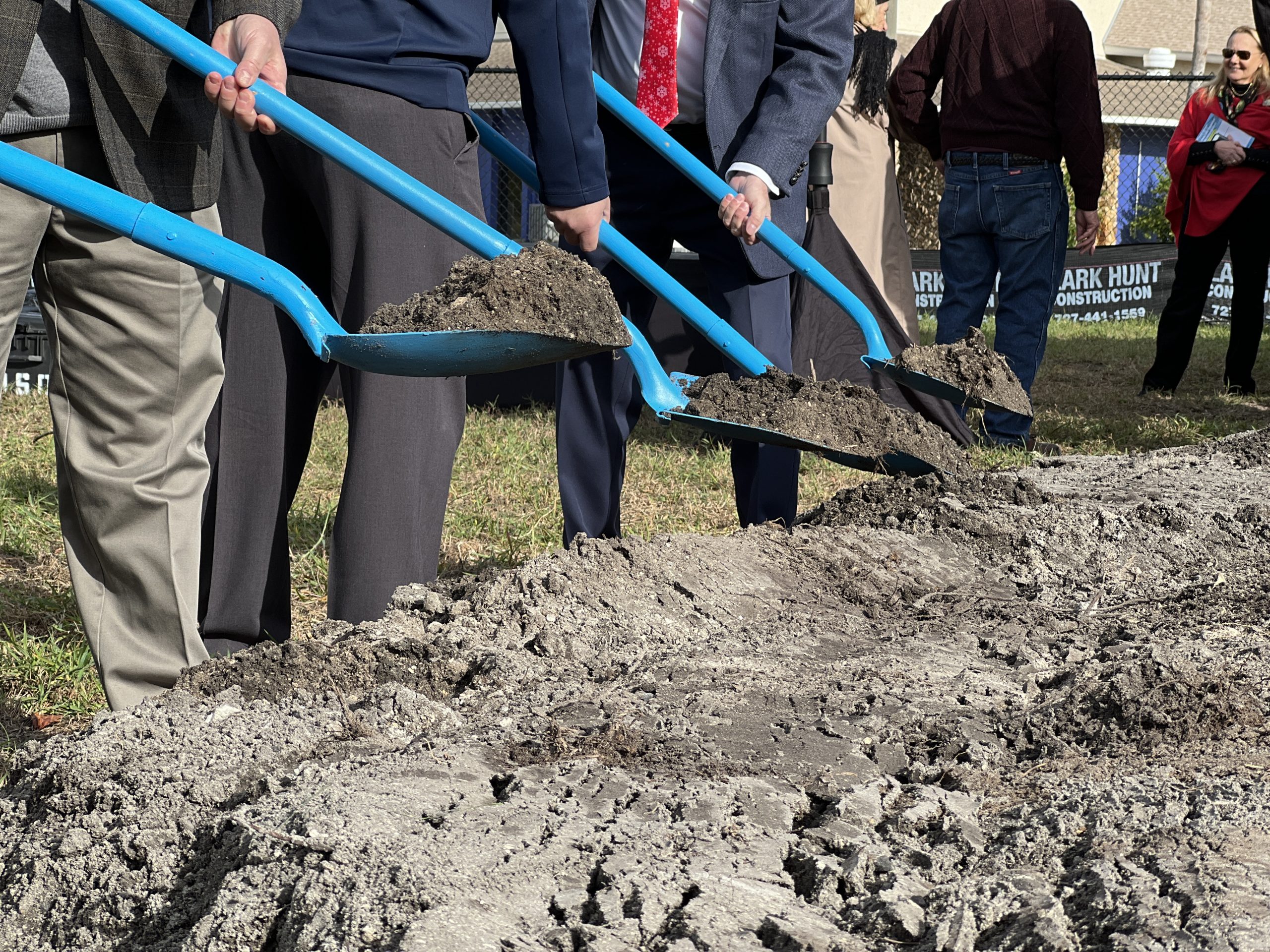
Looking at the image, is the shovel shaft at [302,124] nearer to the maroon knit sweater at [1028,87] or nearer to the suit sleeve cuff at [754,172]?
the suit sleeve cuff at [754,172]

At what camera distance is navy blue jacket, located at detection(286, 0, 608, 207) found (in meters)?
2.38

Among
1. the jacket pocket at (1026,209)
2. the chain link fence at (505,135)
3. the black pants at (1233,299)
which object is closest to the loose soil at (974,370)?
the jacket pocket at (1026,209)

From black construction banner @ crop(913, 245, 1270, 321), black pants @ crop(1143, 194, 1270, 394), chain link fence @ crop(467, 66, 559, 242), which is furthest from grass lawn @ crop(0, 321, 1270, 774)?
chain link fence @ crop(467, 66, 559, 242)

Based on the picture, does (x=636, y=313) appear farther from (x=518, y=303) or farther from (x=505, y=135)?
(x=505, y=135)

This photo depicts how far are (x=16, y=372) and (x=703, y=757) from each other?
607cm

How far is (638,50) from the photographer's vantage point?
130 inches

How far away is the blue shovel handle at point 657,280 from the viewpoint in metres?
2.69

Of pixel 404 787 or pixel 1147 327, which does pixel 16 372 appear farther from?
pixel 1147 327

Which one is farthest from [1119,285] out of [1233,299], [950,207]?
[950,207]

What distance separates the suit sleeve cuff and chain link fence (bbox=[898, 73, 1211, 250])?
10844 millimetres

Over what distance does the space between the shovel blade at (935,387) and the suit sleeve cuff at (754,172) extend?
52cm

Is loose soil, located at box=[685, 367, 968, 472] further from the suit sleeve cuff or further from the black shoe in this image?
the black shoe

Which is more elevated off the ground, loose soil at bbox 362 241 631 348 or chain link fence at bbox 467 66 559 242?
chain link fence at bbox 467 66 559 242

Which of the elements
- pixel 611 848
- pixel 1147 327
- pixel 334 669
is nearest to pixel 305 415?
pixel 334 669
